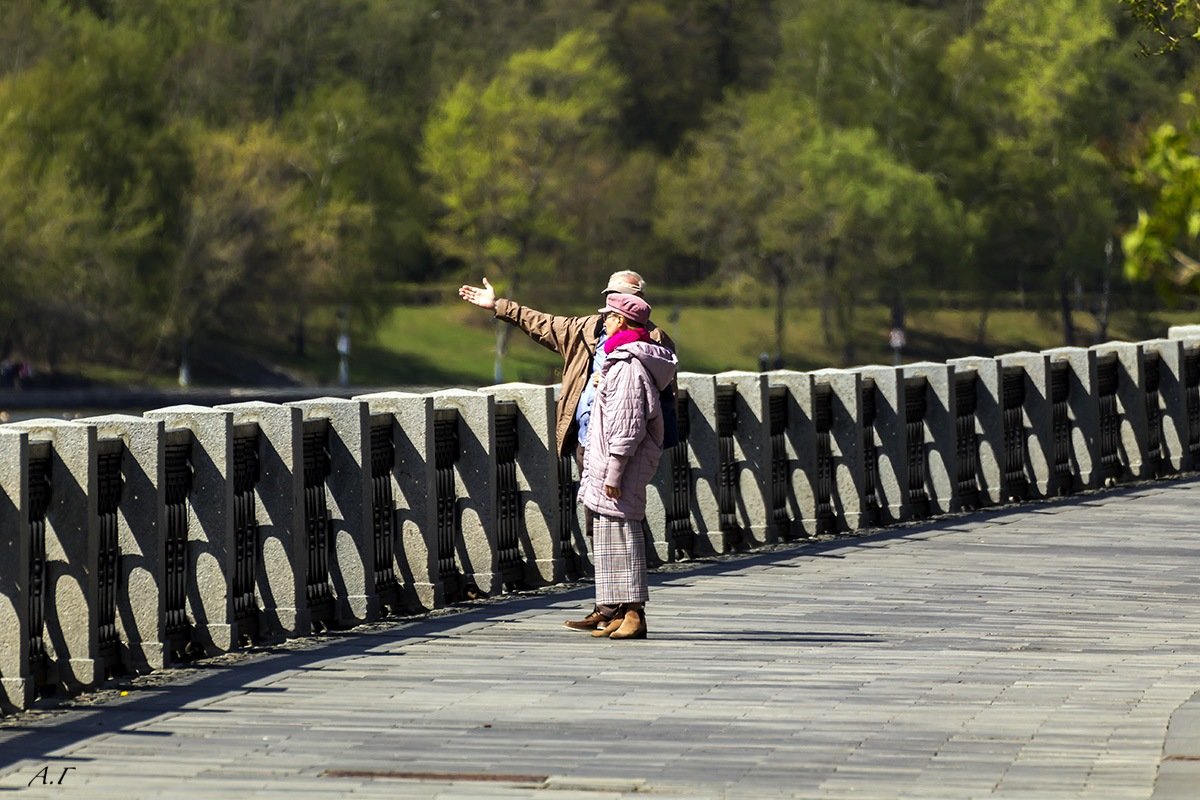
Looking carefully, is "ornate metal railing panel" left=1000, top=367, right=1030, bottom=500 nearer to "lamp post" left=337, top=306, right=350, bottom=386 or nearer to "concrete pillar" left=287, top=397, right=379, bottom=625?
"concrete pillar" left=287, top=397, right=379, bottom=625

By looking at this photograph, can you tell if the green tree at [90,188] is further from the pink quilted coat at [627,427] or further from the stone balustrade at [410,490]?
the pink quilted coat at [627,427]

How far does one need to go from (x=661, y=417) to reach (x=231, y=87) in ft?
259

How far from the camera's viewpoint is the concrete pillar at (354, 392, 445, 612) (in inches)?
513

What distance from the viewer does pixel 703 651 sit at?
10984 mm

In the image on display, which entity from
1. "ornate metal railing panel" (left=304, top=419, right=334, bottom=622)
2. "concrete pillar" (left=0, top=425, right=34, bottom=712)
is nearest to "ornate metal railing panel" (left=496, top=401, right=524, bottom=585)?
"ornate metal railing panel" (left=304, top=419, right=334, bottom=622)

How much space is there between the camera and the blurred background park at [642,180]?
86.0 m

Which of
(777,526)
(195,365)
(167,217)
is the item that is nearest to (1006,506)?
(777,526)

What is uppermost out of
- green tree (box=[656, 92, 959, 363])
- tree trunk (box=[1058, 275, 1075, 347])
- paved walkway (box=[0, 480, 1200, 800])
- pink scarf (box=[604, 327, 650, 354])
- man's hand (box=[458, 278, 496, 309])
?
green tree (box=[656, 92, 959, 363])

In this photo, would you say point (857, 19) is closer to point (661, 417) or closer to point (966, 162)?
point (966, 162)

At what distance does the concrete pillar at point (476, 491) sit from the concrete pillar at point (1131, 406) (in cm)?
1030

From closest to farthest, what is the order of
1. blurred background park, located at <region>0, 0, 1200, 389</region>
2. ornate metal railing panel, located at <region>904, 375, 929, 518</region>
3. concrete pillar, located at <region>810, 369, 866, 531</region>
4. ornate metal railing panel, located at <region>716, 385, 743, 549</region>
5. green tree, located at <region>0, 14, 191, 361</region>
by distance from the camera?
1. ornate metal railing panel, located at <region>716, 385, 743, 549</region>
2. concrete pillar, located at <region>810, 369, 866, 531</region>
3. ornate metal railing panel, located at <region>904, 375, 929, 518</region>
4. green tree, located at <region>0, 14, 191, 361</region>
5. blurred background park, located at <region>0, 0, 1200, 389</region>

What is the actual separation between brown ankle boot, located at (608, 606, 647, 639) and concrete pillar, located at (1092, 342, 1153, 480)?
12059 mm

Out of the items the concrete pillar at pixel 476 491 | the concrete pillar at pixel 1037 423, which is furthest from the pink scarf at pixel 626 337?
the concrete pillar at pixel 1037 423

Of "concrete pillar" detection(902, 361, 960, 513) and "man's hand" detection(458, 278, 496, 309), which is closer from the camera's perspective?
"man's hand" detection(458, 278, 496, 309)
